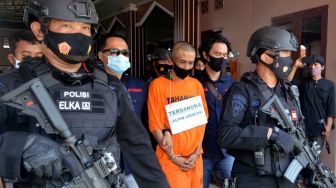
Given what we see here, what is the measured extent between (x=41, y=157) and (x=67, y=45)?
1.54ft

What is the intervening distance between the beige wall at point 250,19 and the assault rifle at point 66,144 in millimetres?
4108

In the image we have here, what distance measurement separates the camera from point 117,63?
2.84 metres

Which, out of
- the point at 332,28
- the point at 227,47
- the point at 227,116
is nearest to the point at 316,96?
the point at 332,28

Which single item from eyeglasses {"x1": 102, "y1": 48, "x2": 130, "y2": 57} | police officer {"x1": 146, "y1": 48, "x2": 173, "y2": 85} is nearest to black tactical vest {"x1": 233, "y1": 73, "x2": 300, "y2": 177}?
eyeglasses {"x1": 102, "y1": 48, "x2": 130, "y2": 57}

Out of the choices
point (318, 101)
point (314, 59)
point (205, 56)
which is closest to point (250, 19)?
point (314, 59)

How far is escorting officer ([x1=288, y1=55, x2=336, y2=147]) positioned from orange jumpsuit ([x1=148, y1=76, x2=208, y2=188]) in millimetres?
2230

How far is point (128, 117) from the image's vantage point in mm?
Result: 1665

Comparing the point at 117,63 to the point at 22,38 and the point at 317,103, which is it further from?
the point at 317,103

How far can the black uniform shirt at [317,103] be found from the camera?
4.79 meters

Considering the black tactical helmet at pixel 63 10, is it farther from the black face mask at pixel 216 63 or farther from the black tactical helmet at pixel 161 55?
the black tactical helmet at pixel 161 55

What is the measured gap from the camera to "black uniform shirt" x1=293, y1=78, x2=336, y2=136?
479cm

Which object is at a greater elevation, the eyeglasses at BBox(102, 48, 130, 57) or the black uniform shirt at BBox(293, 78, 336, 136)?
the eyeglasses at BBox(102, 48, 130, 57)

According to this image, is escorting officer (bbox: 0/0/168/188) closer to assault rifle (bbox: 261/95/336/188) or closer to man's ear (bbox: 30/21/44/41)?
man's ear (bbox: 30/21/44/41)

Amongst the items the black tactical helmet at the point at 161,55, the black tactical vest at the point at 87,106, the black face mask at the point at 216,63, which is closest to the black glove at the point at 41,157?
the black tactical vest at the point at 87,106
